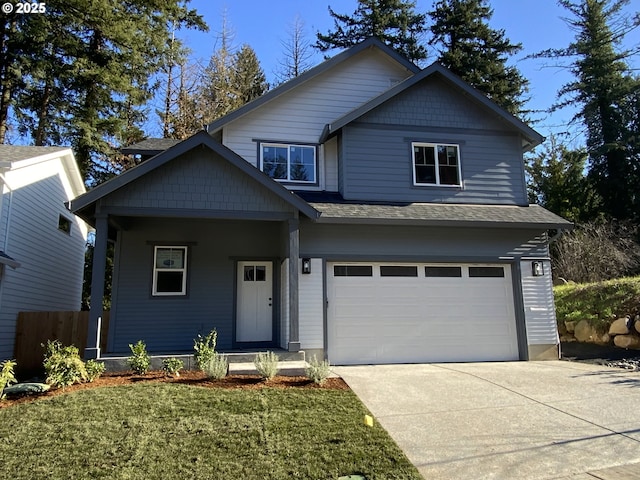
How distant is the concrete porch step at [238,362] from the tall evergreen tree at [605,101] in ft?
68.9

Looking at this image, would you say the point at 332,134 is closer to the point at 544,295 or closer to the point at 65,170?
the point at 544,295

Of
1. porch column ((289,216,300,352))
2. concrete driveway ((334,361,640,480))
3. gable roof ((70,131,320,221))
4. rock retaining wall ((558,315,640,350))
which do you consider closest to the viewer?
concrete driveway ((334,361,640,480))

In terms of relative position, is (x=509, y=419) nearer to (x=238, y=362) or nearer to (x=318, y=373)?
(x=318, y=373)

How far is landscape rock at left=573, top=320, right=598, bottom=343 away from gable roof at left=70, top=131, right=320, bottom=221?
808cm

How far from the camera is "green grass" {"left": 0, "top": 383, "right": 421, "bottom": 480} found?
3.97m

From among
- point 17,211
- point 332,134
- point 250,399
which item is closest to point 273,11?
point 332,134

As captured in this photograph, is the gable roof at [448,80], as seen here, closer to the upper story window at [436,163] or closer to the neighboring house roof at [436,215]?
the upper story window at [436,163]

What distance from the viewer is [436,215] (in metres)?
9.88

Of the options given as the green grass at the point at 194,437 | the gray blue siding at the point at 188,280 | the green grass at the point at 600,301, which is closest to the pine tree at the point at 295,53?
the gray blue siding at the point at 188,280

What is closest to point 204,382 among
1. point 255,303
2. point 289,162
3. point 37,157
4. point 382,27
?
point 255,303

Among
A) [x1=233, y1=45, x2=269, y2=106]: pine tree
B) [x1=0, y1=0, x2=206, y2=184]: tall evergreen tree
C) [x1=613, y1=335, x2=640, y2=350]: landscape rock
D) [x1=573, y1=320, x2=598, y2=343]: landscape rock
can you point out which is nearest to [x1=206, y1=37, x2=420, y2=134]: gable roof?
[x1=573, y1=320, x2=598, y2=343]: landscape rock

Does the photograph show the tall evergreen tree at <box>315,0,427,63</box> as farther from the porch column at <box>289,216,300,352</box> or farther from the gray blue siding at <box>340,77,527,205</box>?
the porch column at <box>289,216,300,352</box>

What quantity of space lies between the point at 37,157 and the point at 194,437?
32.9 feet

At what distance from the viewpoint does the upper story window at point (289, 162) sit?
10859mm
